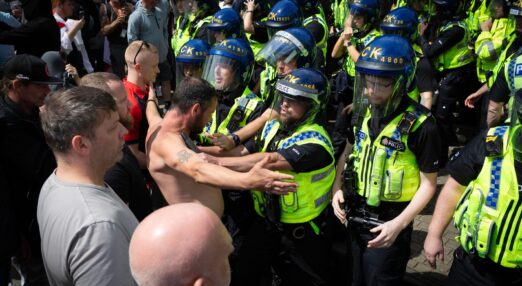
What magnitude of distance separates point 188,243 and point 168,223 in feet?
0.29

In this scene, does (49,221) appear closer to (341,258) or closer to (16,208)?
(16,208)

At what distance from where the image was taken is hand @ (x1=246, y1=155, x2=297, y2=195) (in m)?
2.67

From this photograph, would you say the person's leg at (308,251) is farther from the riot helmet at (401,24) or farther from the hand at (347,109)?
the riot helmet at (401,24)

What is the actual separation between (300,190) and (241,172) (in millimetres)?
431

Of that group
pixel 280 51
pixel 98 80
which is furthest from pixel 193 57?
pixel 98 80

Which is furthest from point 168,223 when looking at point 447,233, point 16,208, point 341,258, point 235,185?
point 447,233

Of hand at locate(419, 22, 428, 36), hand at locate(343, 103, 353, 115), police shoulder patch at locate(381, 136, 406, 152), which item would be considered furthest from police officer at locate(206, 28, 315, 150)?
hand at locate(419, 22, 428, 36)

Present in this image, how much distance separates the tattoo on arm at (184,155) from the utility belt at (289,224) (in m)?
0.61

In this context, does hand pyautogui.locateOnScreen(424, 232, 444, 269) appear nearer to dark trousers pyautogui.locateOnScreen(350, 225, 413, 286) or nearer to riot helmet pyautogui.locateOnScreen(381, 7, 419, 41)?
dark trousers pyautogui.locateOnScreen(350, 225, 413, 286)

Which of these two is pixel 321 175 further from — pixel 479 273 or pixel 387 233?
pixel 479 273

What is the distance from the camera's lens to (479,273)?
2.47 meters

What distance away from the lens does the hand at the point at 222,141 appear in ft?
11.5

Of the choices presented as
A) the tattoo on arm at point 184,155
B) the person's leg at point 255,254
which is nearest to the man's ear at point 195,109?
the tattoo on arm at point 184,155

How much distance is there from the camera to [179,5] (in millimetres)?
7465
